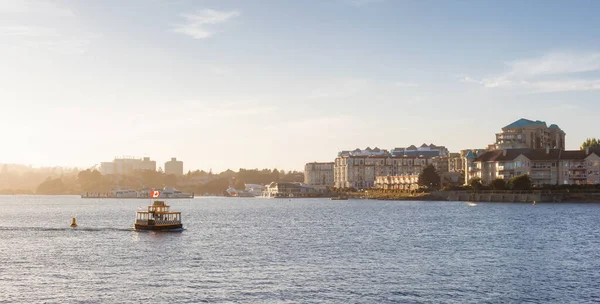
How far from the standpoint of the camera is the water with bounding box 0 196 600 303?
50.4 metres

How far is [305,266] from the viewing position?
6388 cm

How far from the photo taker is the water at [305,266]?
50375 mm

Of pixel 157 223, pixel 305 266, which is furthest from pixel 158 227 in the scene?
pixel 305 266

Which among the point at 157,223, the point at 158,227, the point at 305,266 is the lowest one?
the point at 305,266

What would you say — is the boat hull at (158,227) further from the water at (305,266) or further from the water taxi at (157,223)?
the water at (305,266)

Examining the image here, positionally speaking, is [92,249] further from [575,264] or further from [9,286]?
[575,264]

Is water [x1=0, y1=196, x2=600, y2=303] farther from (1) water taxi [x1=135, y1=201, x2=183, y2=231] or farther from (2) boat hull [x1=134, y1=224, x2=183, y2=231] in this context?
(1) water taxi [x1=135, y1=201, x2=183, y2=231]

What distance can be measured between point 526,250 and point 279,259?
27940 millimetres

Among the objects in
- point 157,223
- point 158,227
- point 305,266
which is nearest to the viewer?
point 305,266

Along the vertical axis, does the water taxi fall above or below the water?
above

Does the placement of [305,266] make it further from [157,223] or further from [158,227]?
[157,223]

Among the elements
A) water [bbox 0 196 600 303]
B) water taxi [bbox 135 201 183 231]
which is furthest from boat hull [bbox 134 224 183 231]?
water [bbox 0 196 600 303]

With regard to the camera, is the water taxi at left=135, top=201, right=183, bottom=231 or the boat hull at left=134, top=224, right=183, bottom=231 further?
the water taxi at left=135, top=201, right=183, bottom=231

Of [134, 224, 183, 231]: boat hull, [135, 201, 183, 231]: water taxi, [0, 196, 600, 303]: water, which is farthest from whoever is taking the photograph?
[135, 201, 183, 231]: water taxi
